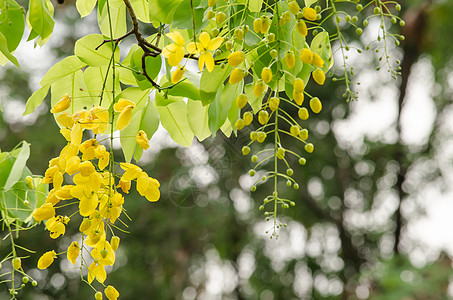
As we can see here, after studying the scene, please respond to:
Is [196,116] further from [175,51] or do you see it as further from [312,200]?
[312,200]

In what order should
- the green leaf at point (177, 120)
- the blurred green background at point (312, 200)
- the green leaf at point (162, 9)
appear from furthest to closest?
the blurred green background at point (312, 200), the green leaf at point (177, 120), the green leaf at point (162, 9)

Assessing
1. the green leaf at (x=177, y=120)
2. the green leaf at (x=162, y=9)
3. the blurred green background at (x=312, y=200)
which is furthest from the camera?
the blurred green background at (x=312, y=200)

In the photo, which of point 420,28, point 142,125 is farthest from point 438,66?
point 142,125

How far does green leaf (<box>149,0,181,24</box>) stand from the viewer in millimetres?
623

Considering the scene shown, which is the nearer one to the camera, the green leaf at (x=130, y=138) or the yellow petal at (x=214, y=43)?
the yellow petal at (x=214, y=43)

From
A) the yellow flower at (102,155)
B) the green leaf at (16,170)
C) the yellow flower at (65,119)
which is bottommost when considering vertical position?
the green leaf at (16,170)

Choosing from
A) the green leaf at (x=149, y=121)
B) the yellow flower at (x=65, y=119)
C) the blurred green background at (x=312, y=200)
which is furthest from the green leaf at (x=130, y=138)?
the blurred green background at (x=312, y=200)

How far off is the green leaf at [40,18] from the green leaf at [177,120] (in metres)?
0.17

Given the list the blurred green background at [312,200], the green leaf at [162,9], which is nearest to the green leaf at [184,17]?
the green leaf at [162,9]

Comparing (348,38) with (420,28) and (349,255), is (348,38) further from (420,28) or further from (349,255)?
(349,255)

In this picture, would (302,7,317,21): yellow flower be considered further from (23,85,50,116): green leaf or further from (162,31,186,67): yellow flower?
(23,85,50,116): green leaf

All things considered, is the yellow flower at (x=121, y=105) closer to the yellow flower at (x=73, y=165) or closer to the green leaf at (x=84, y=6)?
the yellow flower at (x=73, y=165)

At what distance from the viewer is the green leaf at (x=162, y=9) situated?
62 cm

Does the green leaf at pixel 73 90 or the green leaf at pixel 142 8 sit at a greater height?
the green leaf at pixel 142 8
